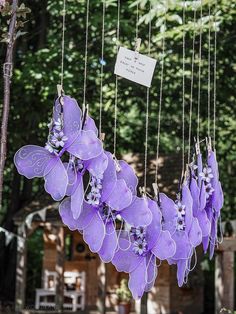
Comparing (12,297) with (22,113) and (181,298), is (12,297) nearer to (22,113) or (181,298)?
(181,298)

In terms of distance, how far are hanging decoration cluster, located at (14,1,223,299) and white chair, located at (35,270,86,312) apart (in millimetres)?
6650

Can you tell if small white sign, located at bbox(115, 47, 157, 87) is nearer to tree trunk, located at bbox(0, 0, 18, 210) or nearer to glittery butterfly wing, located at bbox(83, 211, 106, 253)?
tree trunk, located at bbox(0, 0, 18, 210)

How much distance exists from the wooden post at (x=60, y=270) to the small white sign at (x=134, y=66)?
20.9 ft

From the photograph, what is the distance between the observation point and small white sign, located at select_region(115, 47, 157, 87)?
255cm

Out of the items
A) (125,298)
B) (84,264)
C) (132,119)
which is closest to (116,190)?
(125,298)

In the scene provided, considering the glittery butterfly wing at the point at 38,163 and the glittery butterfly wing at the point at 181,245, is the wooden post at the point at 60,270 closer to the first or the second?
the glittery butterfly wing at the point at 181,245

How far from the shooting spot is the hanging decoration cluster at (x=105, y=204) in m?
2.23

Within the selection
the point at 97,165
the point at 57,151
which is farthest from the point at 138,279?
the point at 57,151

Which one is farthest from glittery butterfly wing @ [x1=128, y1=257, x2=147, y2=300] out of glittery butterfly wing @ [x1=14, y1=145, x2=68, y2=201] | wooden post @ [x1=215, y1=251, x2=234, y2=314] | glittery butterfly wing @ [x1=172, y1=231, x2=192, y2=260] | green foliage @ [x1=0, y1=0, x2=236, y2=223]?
wooden post @ [x1=215, y1=251, x2=234, y2=314]

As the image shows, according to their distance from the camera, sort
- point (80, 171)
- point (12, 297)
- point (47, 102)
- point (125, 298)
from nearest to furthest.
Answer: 1. point (80, 171)
2. point (47, 102)
3. point (125, 298)
4. point (12, 297)

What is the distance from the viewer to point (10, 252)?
34.0 feet

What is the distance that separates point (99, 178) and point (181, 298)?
8253 millimetres

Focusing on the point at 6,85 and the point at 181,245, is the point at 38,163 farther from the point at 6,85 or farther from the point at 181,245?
the point at 181,245

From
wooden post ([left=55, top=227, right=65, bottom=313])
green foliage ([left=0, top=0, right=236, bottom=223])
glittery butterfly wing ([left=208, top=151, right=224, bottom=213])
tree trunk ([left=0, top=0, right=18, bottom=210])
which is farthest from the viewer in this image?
wooden post ([left=55, top=227, right=65, bottom=313])
